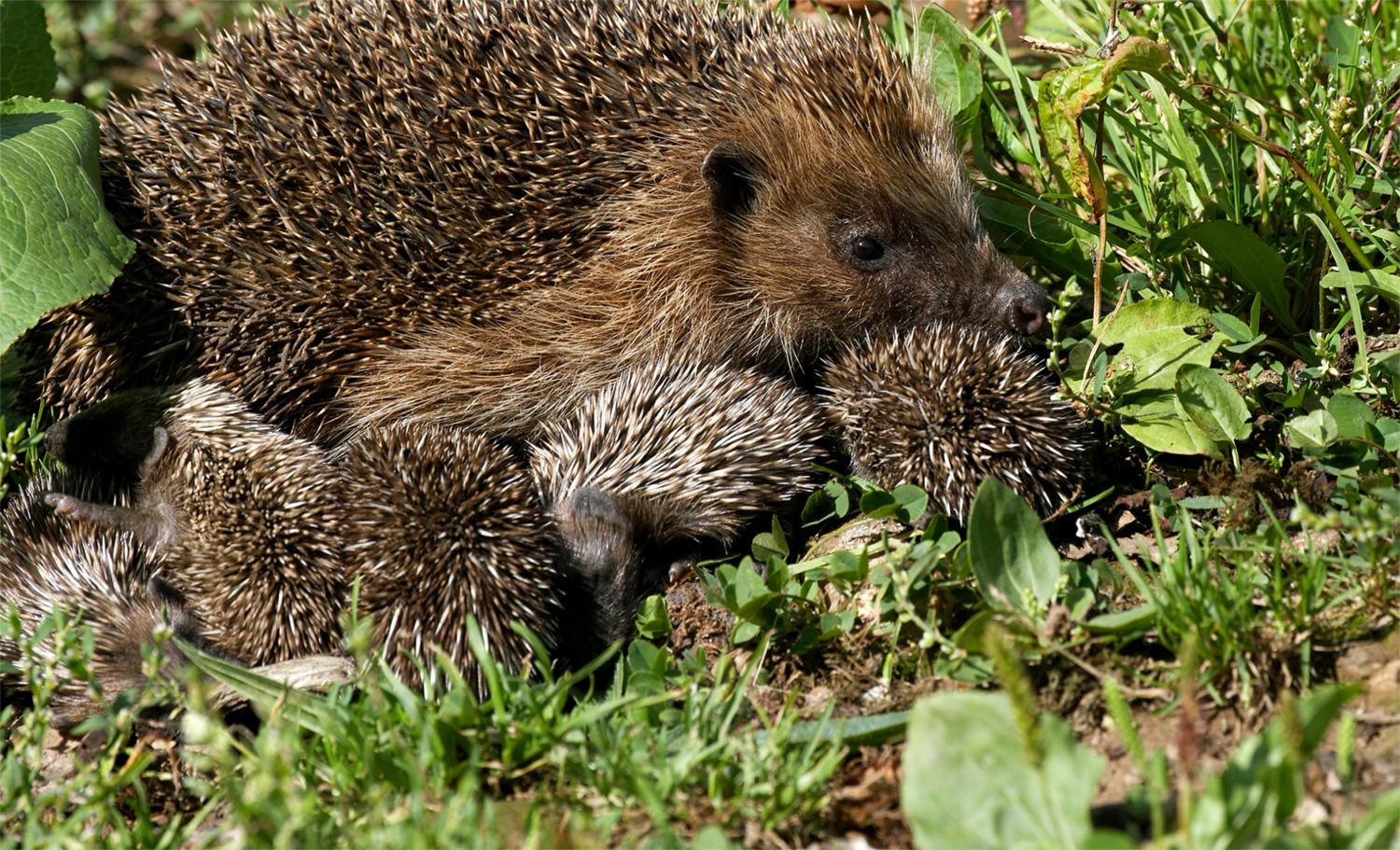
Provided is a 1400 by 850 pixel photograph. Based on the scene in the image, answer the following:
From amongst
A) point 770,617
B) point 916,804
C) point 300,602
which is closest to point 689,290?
point 770,617

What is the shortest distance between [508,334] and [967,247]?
5.73ft

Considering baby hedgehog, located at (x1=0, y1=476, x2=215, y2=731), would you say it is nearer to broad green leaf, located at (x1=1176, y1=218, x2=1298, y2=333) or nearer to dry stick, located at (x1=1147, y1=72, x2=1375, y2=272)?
broad green leaf, located at (x1=1176, y1=218, x2=1298, y2=333)

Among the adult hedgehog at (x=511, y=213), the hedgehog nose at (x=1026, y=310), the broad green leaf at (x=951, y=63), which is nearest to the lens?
the adult hedgehog at (x=511, y=213)

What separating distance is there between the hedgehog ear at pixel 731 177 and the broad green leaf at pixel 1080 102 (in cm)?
106

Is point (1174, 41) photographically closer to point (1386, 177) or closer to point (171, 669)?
point (1386, 177)

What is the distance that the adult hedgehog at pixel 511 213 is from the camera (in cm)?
401

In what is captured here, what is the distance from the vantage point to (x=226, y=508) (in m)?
3.67

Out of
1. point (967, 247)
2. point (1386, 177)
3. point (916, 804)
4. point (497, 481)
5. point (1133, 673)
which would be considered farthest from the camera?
point (967, 247)

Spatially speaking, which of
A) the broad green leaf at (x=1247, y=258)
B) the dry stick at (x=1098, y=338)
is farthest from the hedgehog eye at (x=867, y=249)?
the broad green leaf at (x=1247, y=258)

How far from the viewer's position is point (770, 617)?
3.39 metres

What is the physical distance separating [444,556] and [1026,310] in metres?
2.24

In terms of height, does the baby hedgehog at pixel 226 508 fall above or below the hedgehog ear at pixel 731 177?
below

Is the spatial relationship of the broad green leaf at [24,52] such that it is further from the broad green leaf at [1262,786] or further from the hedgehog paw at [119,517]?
the broad green leaf at [1262,786]

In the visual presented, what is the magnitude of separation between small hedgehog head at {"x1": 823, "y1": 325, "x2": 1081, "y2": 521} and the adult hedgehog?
1.44ft
